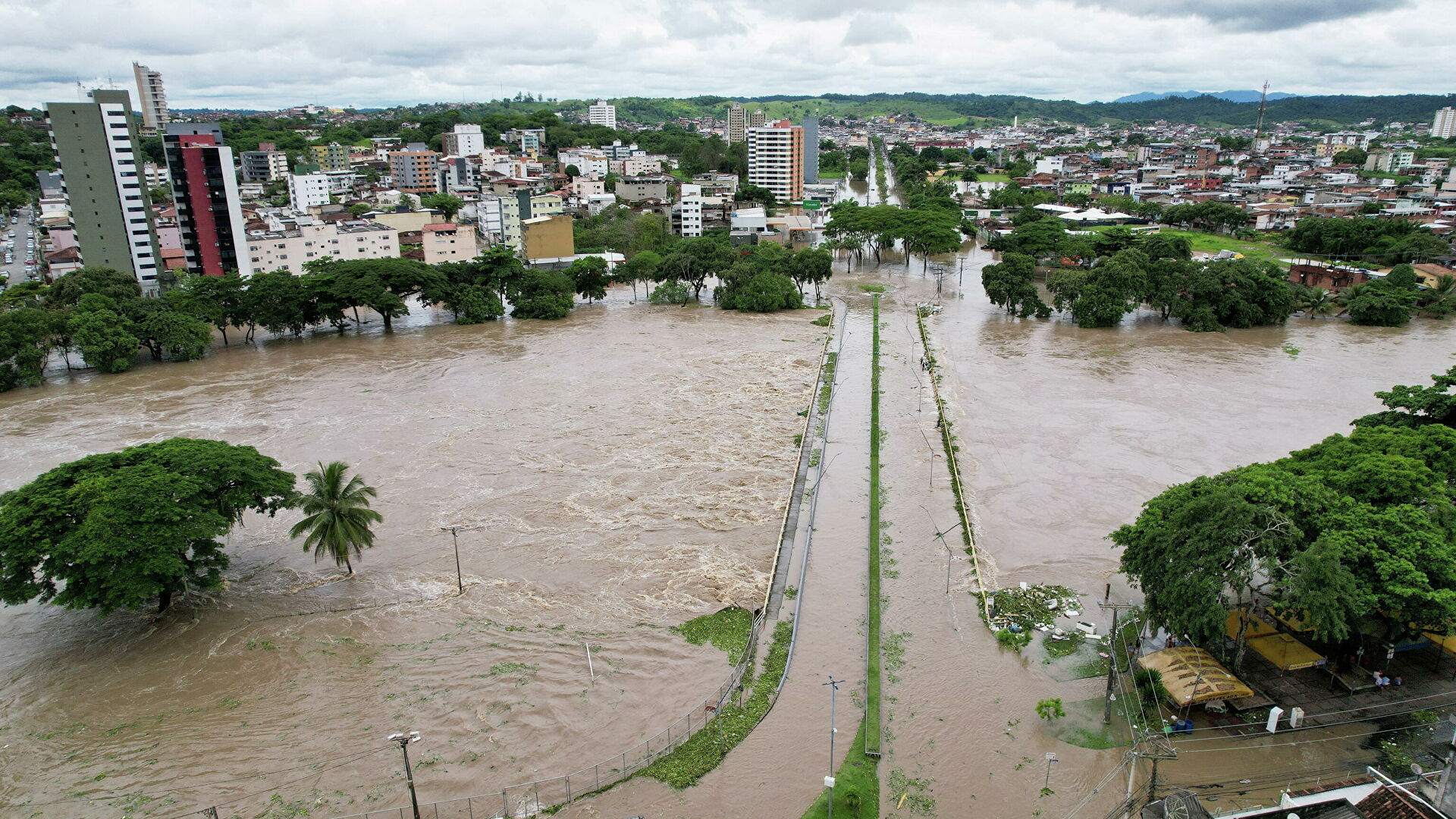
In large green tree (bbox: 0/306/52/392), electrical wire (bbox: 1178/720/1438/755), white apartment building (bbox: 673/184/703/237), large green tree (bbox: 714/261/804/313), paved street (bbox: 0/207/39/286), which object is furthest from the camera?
white apartment building (bbox: 673/184/703/237)

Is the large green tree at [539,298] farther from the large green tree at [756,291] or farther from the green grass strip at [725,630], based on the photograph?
the green grass strip at [725,630]

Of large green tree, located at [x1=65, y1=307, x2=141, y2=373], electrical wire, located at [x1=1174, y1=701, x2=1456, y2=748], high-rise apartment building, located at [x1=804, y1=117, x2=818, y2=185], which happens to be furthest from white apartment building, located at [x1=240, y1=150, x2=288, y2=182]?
electrical wire, located at [x1=1174, y1=701, x2=1456, y2=748]

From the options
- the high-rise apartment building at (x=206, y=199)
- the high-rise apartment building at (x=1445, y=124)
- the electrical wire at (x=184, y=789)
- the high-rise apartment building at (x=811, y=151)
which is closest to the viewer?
the electrical wire at (x=184, y=789)

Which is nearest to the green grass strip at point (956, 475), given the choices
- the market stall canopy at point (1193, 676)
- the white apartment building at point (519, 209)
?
the market stall canopy at point (1193, 676)

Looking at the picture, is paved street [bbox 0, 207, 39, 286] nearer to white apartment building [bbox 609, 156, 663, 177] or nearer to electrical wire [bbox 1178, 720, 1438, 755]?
white apartment building [bbox 609, 156, 663, 177]

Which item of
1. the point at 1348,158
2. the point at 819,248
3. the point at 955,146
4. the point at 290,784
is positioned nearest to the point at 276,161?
the point at 819,248

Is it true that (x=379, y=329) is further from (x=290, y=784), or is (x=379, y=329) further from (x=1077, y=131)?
(x=1077, y=131)
